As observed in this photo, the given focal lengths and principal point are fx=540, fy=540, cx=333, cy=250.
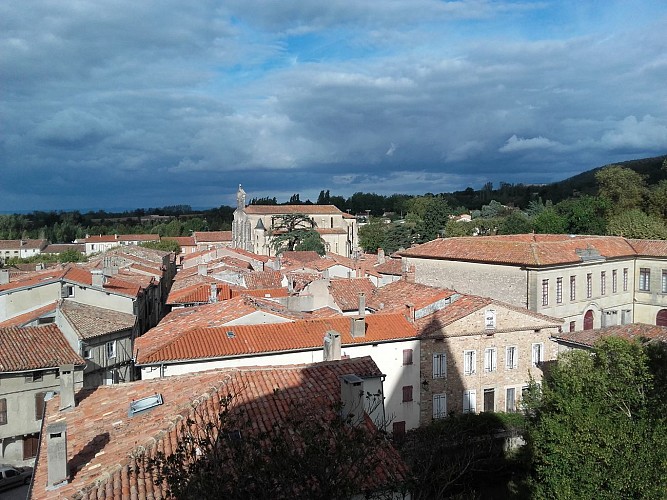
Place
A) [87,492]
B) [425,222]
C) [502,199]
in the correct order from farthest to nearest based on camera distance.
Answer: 1. [502,199]
2. [425,222]
3. [87,492]

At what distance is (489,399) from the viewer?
24781 mm

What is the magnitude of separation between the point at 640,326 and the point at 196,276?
32263 mm

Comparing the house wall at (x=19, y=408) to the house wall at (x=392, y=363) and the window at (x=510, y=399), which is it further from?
the window at (x=510, y=399)

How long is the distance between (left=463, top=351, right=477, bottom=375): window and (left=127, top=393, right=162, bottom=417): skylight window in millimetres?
15057

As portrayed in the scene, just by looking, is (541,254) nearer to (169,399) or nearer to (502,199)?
(169,399)

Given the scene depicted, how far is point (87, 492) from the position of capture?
895 cm

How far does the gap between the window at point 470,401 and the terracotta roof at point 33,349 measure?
16884mm

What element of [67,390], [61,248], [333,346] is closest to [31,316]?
[67,390]

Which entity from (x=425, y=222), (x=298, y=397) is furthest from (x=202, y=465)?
(x=425, y=222)

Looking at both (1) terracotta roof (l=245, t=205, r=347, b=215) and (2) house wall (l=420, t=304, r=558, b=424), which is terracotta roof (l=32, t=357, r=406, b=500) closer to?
(2) house wall (l=420, t=304, r=558, b=424)

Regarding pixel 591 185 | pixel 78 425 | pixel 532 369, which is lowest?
pixel 532 369

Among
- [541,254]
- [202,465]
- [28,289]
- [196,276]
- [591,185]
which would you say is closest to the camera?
[202,465]

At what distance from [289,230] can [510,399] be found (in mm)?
68630

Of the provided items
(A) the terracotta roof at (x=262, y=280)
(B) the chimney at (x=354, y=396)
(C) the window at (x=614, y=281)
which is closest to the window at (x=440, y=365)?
(B) the chimney at (x=354, y=396)
